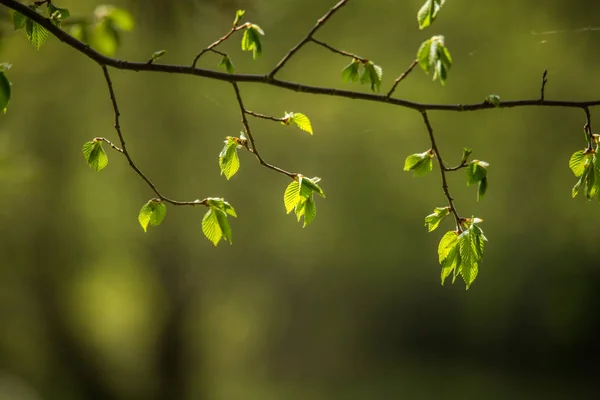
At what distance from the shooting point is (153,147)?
3.73m

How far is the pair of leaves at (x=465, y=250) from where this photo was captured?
70 centimetres

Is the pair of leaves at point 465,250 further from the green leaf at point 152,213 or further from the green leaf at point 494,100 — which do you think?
the green leaf at point 152,213

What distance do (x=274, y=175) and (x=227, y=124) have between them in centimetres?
63

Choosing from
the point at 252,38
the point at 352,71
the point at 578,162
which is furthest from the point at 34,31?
the point at 578,162

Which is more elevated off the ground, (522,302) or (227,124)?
(227,124)

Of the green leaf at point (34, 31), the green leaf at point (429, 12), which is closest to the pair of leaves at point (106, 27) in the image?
the green leaf at point (34, 31)

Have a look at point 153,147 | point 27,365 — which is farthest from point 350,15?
point 27,365

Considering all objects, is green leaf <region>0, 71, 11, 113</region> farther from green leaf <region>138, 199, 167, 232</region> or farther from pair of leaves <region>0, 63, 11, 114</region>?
green leaf <region>138, 199, 167, 232</region>

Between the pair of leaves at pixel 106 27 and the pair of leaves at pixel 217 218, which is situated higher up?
the pair of leaves at pixel 106 27

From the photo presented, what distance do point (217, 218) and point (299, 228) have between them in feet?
13.9

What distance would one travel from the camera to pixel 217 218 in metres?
0.73

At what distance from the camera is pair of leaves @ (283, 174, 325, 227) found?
701 mm

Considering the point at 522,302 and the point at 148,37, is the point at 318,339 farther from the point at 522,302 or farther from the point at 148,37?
the point at 148,37

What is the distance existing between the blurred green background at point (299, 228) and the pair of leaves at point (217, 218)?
7.79 feet
